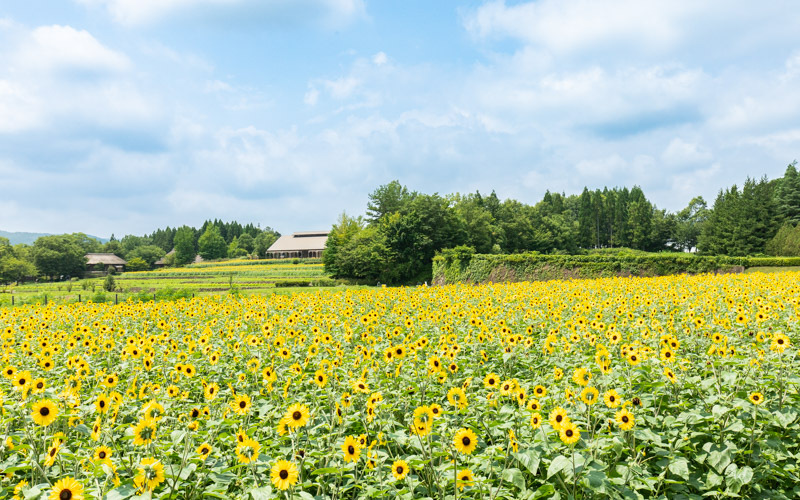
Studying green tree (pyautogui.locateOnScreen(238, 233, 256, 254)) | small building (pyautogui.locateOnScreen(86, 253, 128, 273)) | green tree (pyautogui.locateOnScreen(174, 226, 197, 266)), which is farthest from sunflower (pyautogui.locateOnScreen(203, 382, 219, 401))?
green tree (pyautogui.locateOnScreen(238, 233, 256, 254))

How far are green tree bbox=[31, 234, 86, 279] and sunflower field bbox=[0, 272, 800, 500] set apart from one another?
99.7 meters

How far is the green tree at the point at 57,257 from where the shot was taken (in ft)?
279

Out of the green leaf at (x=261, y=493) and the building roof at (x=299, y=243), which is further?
the building roof at (x=299, y=243)

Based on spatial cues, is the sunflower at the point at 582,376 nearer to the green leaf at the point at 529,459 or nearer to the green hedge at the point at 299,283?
the green leaf at the point at 529,459

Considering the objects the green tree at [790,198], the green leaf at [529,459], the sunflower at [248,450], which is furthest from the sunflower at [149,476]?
the green tree at [790,198]

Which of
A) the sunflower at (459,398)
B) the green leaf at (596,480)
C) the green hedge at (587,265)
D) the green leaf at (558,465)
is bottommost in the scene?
the green leaf at (596,480)

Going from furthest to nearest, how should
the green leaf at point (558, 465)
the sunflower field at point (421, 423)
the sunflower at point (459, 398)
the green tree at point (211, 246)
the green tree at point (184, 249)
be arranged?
the green tree at point (211, 246)
the green tree at point (184, 249)
the sunflower at point (459, 398)
the sunflower field at point (421, 423)
the green leaf at point (558, 465)

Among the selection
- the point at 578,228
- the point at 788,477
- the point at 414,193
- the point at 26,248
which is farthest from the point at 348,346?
the point at 26,248

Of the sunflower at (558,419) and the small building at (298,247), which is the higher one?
the small building at (298,247)

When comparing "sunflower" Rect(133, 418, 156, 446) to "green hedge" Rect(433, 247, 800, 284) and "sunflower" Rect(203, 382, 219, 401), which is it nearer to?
"sunflower" Rect(203, 382, 219, 401)

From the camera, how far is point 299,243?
10544cm

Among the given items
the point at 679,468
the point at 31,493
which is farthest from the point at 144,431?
the point at 679,468

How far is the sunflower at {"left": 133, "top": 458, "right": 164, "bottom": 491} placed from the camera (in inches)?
98.5

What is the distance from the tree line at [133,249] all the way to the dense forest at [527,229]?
55641 mm
